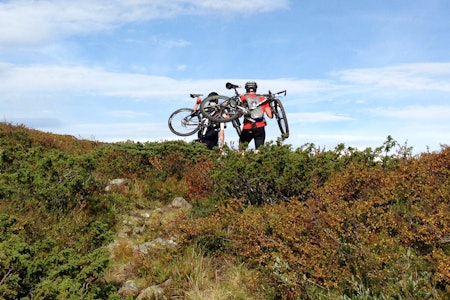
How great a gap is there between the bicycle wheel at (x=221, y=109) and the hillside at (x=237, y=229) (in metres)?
4.80

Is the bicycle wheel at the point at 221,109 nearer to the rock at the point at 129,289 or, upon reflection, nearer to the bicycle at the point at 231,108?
the bicycle at the point at 231,108

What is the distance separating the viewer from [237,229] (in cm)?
675

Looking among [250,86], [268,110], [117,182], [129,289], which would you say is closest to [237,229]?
[129,289]

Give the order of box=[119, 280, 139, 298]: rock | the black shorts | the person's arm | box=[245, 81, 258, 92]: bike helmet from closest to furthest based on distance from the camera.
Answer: box=[119, 280, 139, 298]: rock → the black shorts → the person's arm → box=[245, 81, 258, 92]: bike helmet

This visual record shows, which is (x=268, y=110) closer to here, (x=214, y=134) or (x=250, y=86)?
(x=250, y=86)

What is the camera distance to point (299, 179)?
833cm

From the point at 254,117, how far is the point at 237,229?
7.34m

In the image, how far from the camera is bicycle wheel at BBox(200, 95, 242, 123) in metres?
15.0

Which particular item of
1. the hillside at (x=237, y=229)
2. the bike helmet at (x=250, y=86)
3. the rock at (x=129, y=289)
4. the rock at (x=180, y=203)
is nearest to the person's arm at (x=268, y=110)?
the bike helmet at (x=250, y=86)

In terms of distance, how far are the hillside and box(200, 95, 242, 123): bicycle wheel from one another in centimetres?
480

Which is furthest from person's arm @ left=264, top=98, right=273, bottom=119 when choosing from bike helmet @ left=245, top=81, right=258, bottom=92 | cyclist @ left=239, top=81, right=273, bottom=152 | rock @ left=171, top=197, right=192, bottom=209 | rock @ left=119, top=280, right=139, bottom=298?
rock @ left=119, top=280, right=139, bottom=298

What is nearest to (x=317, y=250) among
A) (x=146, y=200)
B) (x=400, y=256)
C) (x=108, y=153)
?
(x=400, y=256)

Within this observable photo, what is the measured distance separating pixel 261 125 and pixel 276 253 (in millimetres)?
8379

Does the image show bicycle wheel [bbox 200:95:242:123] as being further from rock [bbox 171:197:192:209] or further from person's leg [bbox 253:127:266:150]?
rock [bbox 171:197:192:209]
